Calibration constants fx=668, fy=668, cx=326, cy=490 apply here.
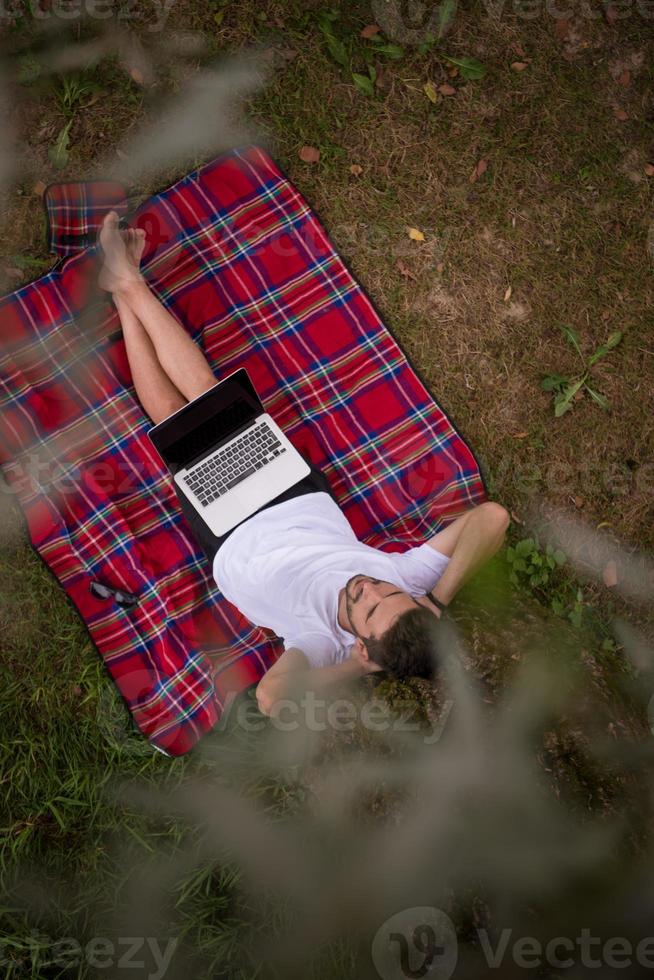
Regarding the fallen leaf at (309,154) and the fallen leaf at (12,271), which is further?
the fallen leaf at (309,154)

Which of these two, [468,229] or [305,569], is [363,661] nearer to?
[305,569]

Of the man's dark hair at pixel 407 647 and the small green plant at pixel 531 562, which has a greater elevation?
the man's dark hair at pixel 407 647

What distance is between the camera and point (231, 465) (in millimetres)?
3598

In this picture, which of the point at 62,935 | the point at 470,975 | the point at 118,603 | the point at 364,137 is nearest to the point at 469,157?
the point at 364,137

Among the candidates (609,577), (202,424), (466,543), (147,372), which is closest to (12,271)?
(147,372)

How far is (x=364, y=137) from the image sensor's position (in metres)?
4.32

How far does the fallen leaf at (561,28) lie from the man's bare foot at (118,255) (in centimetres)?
307

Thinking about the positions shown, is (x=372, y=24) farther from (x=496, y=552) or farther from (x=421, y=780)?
(x=421, y=780)

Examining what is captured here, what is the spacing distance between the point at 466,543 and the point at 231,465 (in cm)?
134

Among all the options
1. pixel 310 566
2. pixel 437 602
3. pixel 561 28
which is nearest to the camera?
pixel 310 566

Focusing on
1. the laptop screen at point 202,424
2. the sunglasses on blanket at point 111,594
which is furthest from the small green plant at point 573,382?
the sunglasses on blanket at point 111,594

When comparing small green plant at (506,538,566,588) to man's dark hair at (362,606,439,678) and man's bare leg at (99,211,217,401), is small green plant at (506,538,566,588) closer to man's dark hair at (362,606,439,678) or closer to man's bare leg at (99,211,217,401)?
man's dark hair at (362,606,439,678)

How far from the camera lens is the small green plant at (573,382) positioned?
4.32 metres

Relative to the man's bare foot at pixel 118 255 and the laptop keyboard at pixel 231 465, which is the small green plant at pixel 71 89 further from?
the laptop keyboard at pixel 231 465
